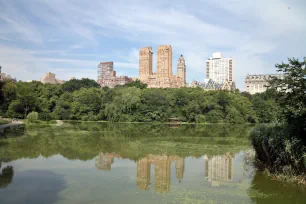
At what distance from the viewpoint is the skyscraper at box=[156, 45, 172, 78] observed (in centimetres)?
11933

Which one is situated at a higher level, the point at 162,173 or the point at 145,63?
the point at 145,63

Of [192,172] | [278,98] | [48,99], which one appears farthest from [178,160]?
[48,99]

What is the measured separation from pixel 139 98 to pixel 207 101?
12.9 metres

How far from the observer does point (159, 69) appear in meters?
121

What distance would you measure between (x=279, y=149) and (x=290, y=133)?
714mm

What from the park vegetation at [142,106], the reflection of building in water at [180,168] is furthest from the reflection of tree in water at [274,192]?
the park vegetation at [142,106]

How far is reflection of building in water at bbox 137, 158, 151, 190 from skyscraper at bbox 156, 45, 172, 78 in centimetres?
10553

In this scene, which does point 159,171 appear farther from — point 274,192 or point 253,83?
point 253,83

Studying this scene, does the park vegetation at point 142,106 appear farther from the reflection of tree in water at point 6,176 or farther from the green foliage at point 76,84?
the reflection of tree in water at point 6,176

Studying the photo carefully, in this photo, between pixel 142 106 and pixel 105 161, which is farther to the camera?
pixel 142 106

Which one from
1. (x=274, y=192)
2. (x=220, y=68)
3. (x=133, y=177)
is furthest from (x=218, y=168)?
(x=220, y=68)

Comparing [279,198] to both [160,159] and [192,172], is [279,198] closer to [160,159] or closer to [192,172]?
[192,172]

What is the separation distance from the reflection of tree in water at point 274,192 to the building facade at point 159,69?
10534 cm

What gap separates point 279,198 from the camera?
8.78 metres
